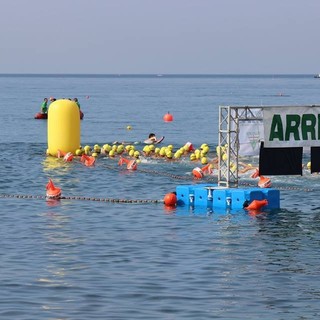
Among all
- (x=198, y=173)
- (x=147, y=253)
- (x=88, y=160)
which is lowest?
(x=147, y=253)

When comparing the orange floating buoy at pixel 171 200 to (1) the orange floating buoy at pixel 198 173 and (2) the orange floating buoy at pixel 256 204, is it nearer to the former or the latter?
(2) the orange floating buoy at pixel 256 204

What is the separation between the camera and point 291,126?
36250 millimetres

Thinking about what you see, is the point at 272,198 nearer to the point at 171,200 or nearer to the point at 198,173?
the point at 171,200

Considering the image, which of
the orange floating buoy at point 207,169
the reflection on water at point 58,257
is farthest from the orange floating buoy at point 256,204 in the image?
the orange floating buoy at point 207,169

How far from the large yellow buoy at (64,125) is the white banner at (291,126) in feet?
64.4

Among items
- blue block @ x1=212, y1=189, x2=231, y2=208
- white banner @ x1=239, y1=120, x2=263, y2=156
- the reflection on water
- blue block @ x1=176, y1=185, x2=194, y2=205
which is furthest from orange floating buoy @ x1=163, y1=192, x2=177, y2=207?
the reflection on water

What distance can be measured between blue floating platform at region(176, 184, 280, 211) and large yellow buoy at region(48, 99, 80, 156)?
17.3 m

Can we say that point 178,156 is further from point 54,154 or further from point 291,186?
point 291,186

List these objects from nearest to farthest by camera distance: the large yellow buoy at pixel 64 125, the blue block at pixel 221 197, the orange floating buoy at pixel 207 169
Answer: the blue block at pixel 221 197
the orange floating buoy at pixel 207 169
the large yellow buoy at pixel 64 125

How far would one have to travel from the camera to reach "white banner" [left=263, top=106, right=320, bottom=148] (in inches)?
1410

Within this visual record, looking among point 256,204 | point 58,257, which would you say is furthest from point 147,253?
point 256,204

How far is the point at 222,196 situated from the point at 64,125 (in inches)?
762

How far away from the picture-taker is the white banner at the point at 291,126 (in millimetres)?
35812

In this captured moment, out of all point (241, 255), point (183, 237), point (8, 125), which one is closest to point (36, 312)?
point (241, 255)
